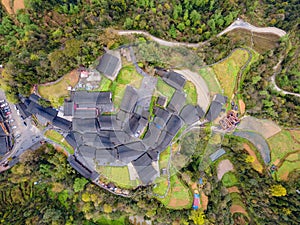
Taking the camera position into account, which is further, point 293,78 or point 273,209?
point 293,78

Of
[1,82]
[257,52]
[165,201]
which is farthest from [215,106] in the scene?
[1,82]

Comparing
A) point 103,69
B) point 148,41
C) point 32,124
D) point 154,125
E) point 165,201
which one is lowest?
point 165,201

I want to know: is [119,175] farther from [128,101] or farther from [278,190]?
[278,190]

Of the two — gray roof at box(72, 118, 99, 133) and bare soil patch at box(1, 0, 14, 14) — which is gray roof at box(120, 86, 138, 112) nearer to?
gray roof at box(72, 118, 99, 133)

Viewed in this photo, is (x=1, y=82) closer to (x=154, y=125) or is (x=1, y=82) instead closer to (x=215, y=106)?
(x=154, y=125)

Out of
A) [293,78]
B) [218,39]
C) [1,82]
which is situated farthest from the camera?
[293,78]

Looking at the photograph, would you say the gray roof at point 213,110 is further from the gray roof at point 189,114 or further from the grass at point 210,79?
the gray roof at point 189,114

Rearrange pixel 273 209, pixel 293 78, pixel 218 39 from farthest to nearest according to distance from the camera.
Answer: pixel 293 78 → pixel 218 39 → pixel 273 209
